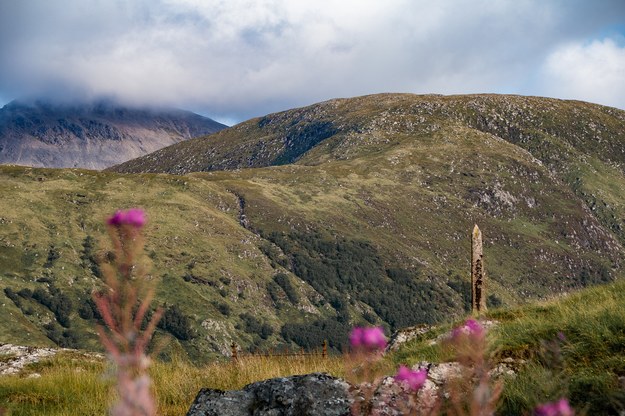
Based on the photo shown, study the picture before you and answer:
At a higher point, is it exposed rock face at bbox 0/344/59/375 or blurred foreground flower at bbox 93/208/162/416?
blurred foreground flower at bbox 93/208/162/416

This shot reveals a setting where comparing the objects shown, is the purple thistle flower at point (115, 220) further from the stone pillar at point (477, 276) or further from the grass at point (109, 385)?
the stone pillar at point (477, 276)

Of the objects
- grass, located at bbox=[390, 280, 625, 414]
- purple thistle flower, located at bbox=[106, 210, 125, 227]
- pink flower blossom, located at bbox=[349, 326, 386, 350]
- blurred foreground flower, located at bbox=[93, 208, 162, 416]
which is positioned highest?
purple thistle flower, located at bbox=[106, 210, 125, 227]

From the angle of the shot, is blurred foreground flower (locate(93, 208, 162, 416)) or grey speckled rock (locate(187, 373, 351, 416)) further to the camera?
grey speckled rock (locate(187, 373, 351, 416))

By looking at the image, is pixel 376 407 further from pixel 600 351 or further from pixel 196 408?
pixel 600 351

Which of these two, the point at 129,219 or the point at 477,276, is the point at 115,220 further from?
the point at 477,276

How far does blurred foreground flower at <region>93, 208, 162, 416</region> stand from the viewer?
197cm

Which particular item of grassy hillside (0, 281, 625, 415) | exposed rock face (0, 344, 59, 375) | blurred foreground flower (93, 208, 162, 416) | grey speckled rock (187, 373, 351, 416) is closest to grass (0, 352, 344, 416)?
grassy hillside (0, 281, 625, 415)

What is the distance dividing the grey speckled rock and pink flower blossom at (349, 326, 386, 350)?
122 inches

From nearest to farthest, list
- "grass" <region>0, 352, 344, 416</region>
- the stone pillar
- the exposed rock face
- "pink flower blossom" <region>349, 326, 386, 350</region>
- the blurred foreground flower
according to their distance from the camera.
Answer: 1. the blurred foreground flower
2. "pink flower blossom" <region>349, 326, 386, 350</region>
3. "grass" <region>0, 352, 344, 416</region>
4. the exposed rock face
5. the stone pillar

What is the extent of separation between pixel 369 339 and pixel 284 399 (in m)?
3.63

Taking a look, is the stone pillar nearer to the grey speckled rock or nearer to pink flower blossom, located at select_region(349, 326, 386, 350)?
the grey speckled rock

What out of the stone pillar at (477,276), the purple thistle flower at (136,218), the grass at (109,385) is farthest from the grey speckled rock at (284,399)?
the stone pillar at (477,276)

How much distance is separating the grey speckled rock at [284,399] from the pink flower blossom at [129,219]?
414 cm

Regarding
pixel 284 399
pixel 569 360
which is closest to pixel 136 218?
pixel 284 399
